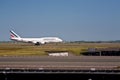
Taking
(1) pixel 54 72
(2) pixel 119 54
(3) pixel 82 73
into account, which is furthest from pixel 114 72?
(2) pixel 119 54

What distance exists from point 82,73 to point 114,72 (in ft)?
11.3

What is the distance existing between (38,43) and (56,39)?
47.1 feet
